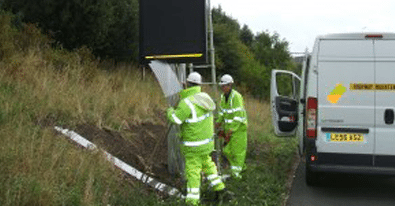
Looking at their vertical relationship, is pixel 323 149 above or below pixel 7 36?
below

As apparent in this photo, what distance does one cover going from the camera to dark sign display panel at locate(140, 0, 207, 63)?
713 centimetres

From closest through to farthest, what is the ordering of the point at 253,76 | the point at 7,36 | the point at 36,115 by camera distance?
the point at 36,115
the point at 7,36
the point at 253,76

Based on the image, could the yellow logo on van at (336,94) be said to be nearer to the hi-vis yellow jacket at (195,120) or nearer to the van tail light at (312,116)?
the van tail light at (312,116)

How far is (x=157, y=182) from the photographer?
7.50 meters

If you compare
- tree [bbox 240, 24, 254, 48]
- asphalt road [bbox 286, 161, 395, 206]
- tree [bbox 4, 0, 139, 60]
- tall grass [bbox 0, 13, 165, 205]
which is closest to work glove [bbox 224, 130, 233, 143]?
asphalt road [bbox 286, 161, 395, 206]

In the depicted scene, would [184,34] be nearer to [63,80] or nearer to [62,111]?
[62,111]

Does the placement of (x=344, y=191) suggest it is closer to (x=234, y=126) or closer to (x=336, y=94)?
(x=336, y=94)

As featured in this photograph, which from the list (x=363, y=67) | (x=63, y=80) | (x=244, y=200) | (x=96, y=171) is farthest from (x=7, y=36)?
(x=363, y=67)

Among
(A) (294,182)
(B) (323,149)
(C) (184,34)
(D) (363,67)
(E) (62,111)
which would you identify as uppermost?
(C) (184,34)

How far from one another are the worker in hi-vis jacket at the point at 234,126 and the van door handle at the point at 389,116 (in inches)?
93.8

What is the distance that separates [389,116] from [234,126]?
2.55 meters

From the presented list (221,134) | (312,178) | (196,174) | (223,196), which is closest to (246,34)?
(221,134)

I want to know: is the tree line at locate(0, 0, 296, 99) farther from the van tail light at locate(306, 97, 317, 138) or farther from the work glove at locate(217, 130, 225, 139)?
the van tail light at locate(306, 97, 317, 138)

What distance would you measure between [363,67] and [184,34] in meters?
2.77
